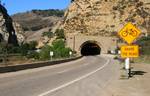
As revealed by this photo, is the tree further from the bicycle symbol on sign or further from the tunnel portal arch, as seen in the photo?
the bicycle symbol on sign

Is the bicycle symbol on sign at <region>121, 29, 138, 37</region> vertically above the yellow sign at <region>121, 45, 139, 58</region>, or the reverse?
the bicycle symbol on sign at <region>121, 29, 138, 37</region>

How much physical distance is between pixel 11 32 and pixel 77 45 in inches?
2212

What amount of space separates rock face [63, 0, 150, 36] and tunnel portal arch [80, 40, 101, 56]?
492 centimetres

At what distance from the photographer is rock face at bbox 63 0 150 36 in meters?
152

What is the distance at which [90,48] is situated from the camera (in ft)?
507

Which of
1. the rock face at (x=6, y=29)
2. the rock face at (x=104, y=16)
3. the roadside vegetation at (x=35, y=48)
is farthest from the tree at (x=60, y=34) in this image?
the rock face at (x=6, y=29)

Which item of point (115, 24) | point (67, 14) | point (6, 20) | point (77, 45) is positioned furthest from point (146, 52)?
point (6, 20)

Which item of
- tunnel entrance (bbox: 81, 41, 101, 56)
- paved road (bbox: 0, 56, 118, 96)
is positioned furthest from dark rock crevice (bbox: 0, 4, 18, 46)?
paved road (bbox: 0, 56, 118, 96)

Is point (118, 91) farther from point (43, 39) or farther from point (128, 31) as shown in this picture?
point (43, 39)

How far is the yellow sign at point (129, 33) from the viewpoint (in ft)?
90.1

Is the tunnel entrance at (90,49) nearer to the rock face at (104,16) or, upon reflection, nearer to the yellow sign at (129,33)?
the rock face at (104,16)

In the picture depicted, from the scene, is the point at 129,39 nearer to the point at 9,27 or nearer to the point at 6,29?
the point at 6,29

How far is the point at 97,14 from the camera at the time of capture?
15912cm

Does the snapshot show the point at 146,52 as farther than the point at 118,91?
Yes
